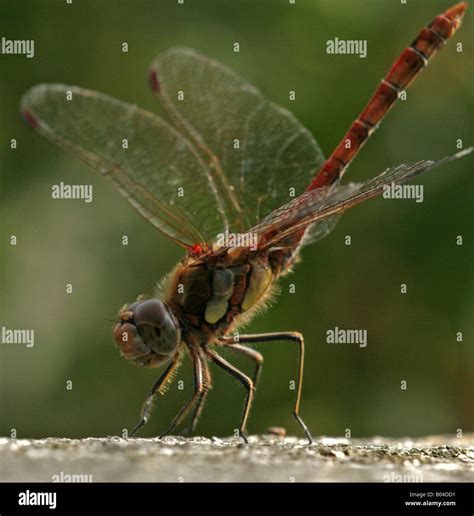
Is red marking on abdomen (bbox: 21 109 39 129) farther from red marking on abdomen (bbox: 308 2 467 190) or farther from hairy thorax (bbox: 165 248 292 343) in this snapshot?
red marking on abdomen (bbox: 308 2 467 190)

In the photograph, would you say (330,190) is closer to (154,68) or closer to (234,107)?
(234,107)

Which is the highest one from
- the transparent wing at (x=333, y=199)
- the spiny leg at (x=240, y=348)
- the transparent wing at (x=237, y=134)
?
the transparent wing at (x=237, y=134)

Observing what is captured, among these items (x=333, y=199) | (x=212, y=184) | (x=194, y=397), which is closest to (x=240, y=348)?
(x=194, y=397)

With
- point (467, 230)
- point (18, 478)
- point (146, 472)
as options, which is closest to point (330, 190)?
point (146, 472)

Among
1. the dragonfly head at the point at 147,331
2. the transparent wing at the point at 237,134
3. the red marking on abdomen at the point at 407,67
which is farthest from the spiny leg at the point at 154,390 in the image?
the red marking on abdomen at the point at 407,67

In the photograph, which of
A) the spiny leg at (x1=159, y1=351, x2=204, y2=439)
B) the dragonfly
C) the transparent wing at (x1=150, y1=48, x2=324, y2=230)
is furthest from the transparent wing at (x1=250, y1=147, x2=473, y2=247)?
the transparent wing at (x1=150, y1=48, x2=324, y2=230)

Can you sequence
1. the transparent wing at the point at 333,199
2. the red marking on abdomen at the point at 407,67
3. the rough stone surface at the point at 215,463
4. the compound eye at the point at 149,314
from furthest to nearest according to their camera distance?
1. the red marking on abdomen at the point at 407,67
2. the compound eye at the point at 149,314
3. the transparent wing at the point at 333,199
4. the rough stone surface at the point at 215,463

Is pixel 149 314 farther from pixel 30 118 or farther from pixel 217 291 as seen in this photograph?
pixel 30 118

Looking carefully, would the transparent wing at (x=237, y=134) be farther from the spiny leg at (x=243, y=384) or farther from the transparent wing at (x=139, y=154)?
the spiny leg at (x=243, y=384)
